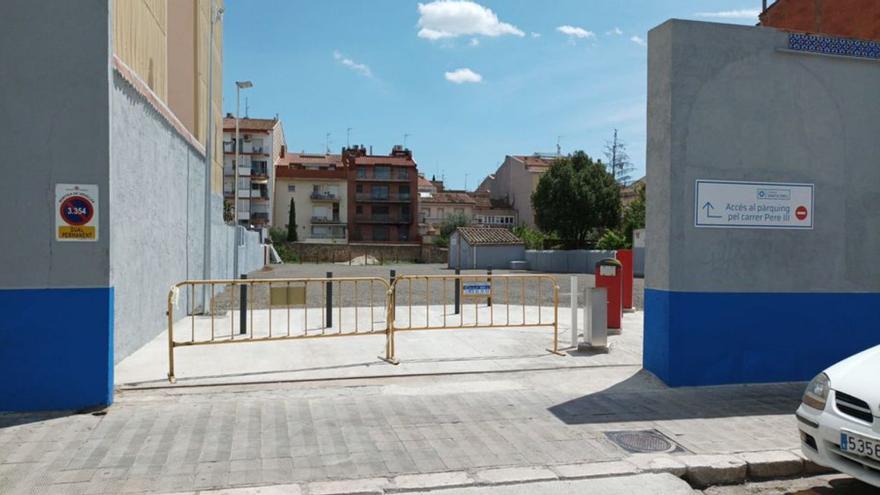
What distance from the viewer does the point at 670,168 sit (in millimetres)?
8289

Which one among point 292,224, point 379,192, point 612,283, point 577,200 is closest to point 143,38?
point 612,283

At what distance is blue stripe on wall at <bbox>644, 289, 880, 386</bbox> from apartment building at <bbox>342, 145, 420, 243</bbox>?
7394cm

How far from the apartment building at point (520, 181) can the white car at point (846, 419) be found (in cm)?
7180

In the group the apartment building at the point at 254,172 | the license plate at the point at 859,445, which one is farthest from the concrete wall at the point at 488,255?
the license plate at the point at 859,445

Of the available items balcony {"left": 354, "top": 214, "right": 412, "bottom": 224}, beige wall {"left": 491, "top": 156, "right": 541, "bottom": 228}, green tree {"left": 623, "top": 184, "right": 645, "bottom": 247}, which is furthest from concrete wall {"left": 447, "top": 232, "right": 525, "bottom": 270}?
balcony {"left": 354, "top": 214, "right": 412, "bottom": 224}

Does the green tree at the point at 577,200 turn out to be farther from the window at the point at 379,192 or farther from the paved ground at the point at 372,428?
the paved ground at the point at 372,428

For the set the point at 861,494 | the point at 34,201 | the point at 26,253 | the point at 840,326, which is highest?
the point at 34,201

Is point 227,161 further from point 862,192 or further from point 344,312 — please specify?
point 862,192

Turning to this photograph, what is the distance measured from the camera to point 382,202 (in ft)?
269

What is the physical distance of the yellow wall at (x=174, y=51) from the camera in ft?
34.7

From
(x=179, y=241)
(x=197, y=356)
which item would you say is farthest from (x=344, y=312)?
(x=197, y=356)

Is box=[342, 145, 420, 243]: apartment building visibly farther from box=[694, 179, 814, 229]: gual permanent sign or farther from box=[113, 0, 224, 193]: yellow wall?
box=[694, 179, 814, 229]: gual permanent sign

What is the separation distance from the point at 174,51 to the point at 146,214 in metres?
7.97

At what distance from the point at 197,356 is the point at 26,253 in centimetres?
358
